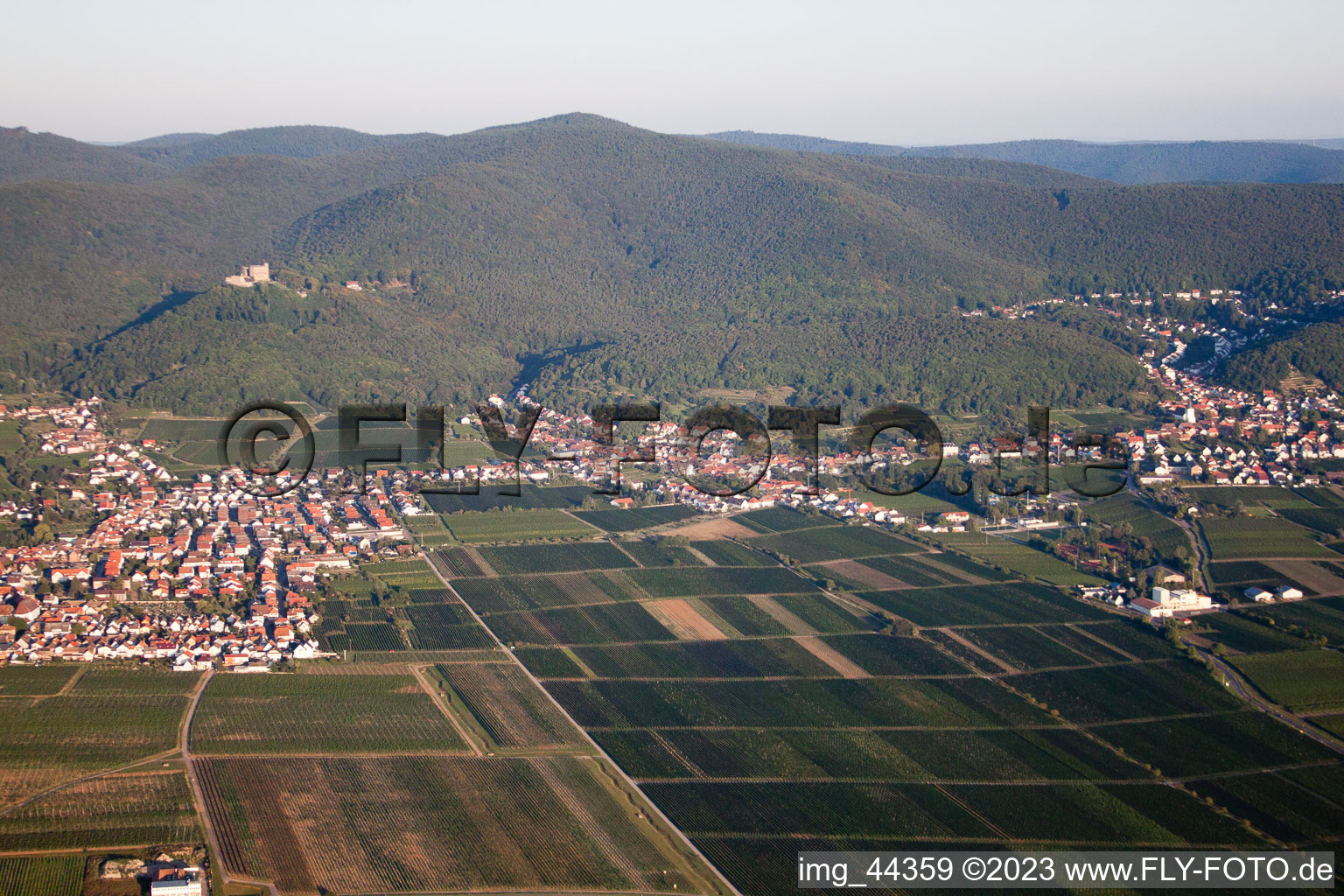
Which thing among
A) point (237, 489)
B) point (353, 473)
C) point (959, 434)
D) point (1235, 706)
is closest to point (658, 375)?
point (959, 434)

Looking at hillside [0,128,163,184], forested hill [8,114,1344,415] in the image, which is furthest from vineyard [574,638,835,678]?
hillside [0,128,163,184]

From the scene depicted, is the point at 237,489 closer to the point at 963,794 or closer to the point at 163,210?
the point at 963,794

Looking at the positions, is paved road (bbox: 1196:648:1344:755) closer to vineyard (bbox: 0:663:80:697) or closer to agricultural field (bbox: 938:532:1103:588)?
agricultural field (bbox: 938:532:1103:588)

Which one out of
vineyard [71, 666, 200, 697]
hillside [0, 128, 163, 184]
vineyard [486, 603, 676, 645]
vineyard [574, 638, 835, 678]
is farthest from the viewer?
hillside [0, 128, 163, 184]

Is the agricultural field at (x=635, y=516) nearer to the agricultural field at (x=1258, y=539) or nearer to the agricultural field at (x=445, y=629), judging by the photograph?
the agricultural field at (x=445, y=629)

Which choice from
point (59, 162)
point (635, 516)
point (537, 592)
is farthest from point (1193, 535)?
point (59, 162)
